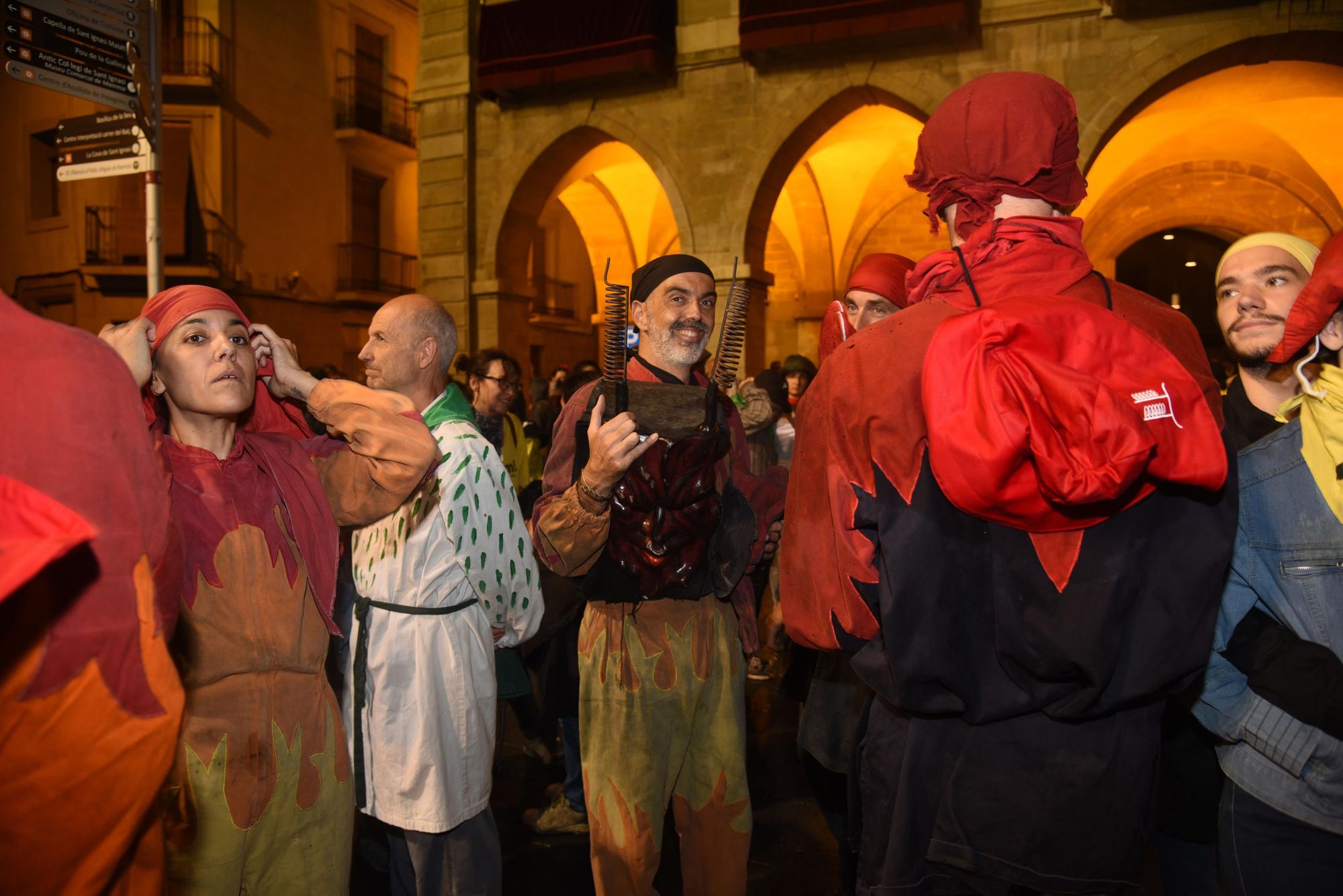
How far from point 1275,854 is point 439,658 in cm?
205

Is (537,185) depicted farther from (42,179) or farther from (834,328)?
(42,179)

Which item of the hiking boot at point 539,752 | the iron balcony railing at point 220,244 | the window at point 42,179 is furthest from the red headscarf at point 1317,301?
the window at point 42,179

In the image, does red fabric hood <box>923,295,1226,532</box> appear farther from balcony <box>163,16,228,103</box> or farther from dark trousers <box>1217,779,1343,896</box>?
balcony <box>163,16,228,103</box>

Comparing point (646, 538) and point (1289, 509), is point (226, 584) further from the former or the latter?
point (1289, 509)

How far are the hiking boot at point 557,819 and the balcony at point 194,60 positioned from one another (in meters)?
17.8

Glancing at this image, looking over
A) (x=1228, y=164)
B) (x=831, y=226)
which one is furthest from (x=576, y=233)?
(x=1228, y=164)

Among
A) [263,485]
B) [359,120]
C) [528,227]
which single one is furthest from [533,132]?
[263,485]

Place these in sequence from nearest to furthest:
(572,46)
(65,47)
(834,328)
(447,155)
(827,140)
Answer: (834,328) → (65,47) → (572,46) → (447,155) → (827,140)

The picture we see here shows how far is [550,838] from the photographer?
12.6ft

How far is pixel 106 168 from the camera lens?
240 inches

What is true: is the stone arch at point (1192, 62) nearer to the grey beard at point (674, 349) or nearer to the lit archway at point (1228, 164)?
the lit archway at point (1228, 164)

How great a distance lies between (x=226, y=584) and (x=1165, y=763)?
7.98ft

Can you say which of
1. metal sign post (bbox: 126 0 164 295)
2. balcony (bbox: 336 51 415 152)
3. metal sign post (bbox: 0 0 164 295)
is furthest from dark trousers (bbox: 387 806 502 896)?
balcony (bbox: 336 51 415 152)

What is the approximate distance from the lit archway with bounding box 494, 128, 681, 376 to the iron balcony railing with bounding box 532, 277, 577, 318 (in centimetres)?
3
